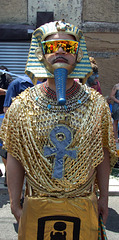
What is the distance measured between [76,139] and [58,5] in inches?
336

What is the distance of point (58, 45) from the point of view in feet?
7.37

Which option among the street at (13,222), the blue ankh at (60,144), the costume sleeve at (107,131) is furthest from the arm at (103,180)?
the street at (13,222)

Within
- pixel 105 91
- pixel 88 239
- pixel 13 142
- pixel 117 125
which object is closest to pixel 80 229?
pixel 88 239

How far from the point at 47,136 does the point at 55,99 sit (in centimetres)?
25

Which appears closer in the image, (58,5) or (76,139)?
(76,139)

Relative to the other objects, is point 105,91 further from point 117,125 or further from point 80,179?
point 80,179

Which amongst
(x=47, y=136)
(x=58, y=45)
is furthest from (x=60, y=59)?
(x=47, y=136)

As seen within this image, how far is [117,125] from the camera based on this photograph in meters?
8.30

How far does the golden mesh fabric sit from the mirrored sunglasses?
283 mm

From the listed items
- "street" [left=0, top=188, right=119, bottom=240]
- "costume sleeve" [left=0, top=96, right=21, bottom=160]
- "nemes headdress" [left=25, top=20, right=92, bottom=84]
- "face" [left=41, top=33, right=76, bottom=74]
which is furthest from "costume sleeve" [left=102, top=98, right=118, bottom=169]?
"street" [left=0, top=188, right=119, bottom=240]

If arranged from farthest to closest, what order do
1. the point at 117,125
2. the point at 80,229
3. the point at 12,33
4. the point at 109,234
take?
the point at 12,33
the point at 117,125
the point at 109,234
the point at 80,229

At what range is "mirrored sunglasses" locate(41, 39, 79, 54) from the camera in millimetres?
2244

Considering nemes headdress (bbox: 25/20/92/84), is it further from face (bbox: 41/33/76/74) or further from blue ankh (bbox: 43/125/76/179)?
blue ankh (bbox: 43/125/76/179)

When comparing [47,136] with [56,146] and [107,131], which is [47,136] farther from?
[107,131]
